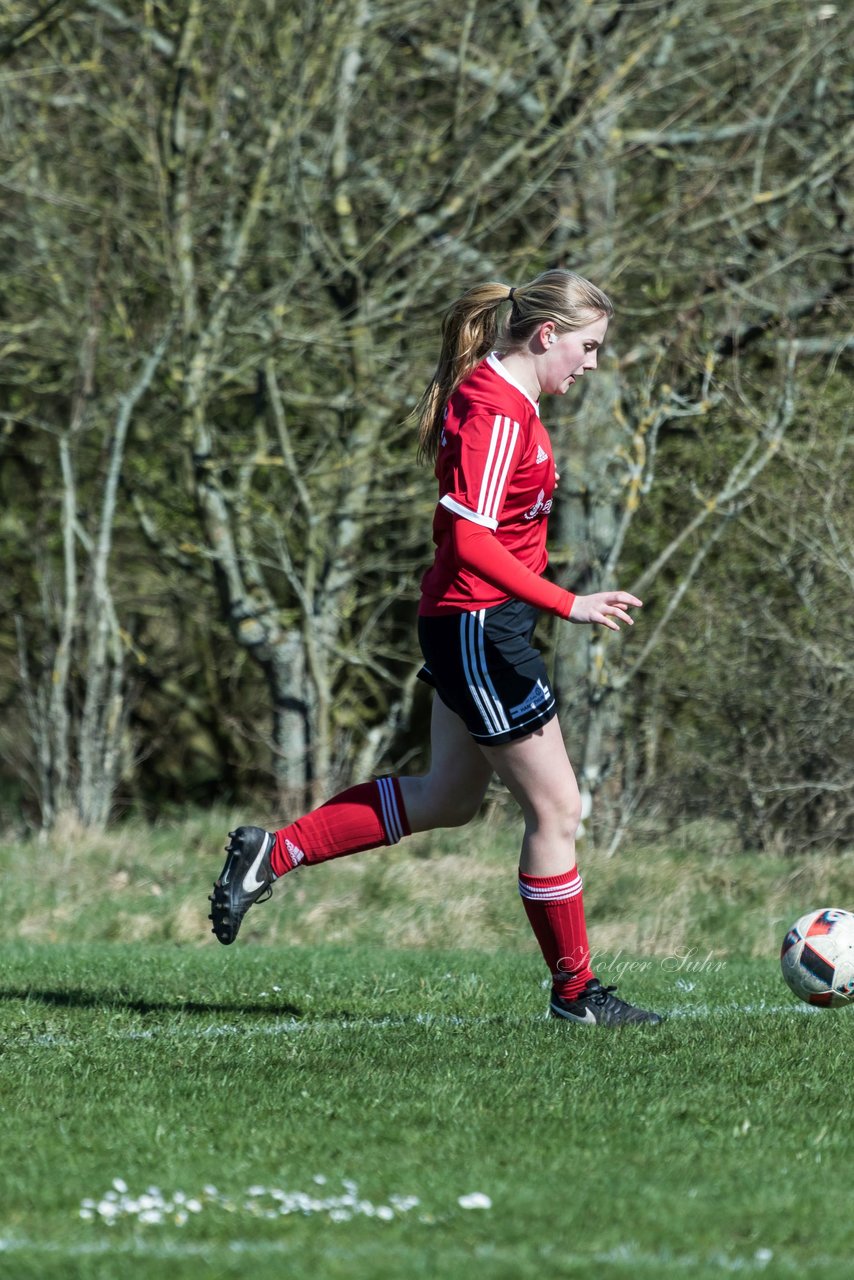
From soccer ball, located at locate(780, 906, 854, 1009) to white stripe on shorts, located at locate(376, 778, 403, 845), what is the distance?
1.28 m

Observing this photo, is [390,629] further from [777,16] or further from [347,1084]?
[347,1084]

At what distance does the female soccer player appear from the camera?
188 inches

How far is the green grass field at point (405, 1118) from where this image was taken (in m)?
2.94

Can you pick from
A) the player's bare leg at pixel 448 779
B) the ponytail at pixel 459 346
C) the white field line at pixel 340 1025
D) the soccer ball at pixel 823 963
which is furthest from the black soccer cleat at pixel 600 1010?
the ponytail at pixel 459 346

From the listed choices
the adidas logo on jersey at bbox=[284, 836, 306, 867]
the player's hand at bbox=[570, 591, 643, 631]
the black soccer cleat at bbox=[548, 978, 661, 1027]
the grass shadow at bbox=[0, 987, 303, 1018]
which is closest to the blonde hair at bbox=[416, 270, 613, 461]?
the player's hand at bbox=[570, 591, 643, 631]

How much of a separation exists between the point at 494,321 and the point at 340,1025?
2.23 metres

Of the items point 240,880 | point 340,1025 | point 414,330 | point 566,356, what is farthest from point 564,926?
point 414,330

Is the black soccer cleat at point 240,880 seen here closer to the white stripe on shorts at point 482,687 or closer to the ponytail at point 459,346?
the white stripe on shorts at point 482,687

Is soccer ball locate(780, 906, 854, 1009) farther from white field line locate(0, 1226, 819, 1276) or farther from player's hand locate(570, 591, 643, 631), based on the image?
white field line locate(0, 1226, 819, 1276)

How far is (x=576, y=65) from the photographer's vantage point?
11641 millimetres

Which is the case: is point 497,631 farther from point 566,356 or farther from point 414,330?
point 414,330

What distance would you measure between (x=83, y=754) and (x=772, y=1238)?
8772 millimetres

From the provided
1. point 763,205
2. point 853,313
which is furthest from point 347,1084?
point 763,205

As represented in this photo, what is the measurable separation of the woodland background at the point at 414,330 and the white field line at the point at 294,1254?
23.6ft
